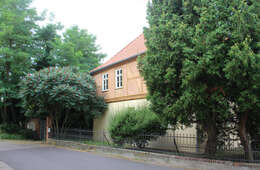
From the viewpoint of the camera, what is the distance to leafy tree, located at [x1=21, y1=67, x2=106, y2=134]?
17.3 metres

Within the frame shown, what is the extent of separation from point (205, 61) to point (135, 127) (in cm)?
586

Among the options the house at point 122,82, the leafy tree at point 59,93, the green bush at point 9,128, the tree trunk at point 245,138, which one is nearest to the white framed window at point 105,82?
the house at point 122,82

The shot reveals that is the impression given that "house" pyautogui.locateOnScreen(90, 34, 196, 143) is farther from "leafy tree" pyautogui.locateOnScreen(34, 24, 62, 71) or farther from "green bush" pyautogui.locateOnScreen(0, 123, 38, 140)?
"green bush" pyautogui.locateOnScreen(0, 123, 38, 140)

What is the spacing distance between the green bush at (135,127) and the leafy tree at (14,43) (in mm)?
13068

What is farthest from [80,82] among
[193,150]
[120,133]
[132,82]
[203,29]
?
[203,29]

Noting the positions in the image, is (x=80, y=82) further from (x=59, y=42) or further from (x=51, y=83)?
Answer: (x=59, y=42)

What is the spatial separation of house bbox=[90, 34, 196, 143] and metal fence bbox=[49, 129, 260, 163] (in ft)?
6.12

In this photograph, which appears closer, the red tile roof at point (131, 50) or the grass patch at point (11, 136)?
the red tile roof at point (131, 50)

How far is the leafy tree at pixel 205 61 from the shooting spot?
764 centimetres

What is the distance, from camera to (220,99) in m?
8.28

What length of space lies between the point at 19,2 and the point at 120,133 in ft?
58.7

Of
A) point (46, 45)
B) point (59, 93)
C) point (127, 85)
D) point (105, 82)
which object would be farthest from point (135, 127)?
point (46, 45)

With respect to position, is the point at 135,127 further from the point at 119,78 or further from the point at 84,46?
the point at 84,46

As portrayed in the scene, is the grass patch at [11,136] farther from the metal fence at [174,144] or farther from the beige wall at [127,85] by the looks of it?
the beige wall at [127,85]
